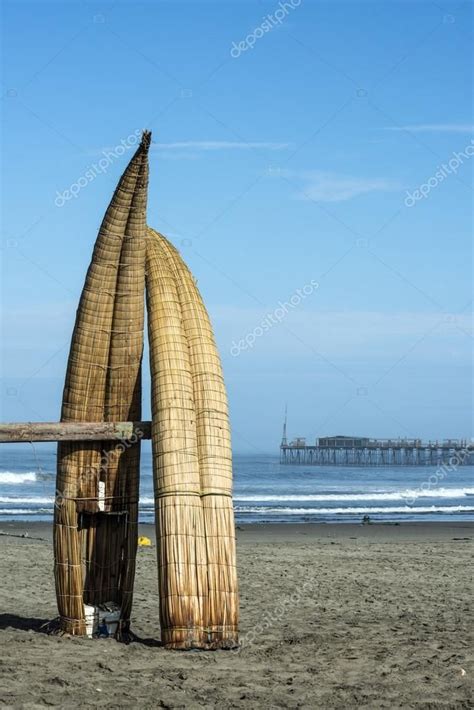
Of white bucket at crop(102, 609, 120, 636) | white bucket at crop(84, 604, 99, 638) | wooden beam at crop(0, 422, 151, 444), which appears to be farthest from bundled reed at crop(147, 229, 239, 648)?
white bucket at crop(84, 604, 99, 638)

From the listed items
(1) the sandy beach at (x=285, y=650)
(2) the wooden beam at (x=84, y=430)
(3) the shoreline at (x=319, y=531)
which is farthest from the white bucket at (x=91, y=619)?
(3) the shoreline at (x=319, y=531)

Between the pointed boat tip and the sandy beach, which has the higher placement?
the pointed boat tip

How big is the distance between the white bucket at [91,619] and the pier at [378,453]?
92.3 metres

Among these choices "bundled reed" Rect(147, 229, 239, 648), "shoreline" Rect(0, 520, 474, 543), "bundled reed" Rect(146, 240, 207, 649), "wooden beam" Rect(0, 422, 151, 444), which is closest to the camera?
"bundled reed" Rect(146, 240, 207, 649)

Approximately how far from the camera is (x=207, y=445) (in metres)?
10.1

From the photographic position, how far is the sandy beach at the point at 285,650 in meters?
8.36

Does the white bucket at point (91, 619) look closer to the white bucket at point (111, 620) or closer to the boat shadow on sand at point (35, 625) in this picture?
the white bucket at point (111, 620)

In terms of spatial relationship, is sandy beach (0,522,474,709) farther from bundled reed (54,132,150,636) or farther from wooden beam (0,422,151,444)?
wooden beam (0,422,151,444)

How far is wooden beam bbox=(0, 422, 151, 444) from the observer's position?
33.2 ft

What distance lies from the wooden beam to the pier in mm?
92746

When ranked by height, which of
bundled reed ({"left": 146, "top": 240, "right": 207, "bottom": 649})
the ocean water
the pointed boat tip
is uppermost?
the pointed boat tip

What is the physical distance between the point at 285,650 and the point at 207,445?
2.18 metres

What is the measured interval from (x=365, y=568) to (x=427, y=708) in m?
10.1

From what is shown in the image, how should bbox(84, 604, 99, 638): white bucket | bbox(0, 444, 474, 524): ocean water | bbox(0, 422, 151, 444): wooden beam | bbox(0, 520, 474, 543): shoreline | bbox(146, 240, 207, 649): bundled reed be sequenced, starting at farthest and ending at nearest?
1. bbox(0, 444, 474, 524): ocean water
2. bbox(0, 520, 474, 543): shoreline
3. bbox(84, 604, 99, 638): white bucket
4. bbox(0, 422, 151, 444): wooden beam
5. bbox(146, 240, 207, 649): bundled reed
